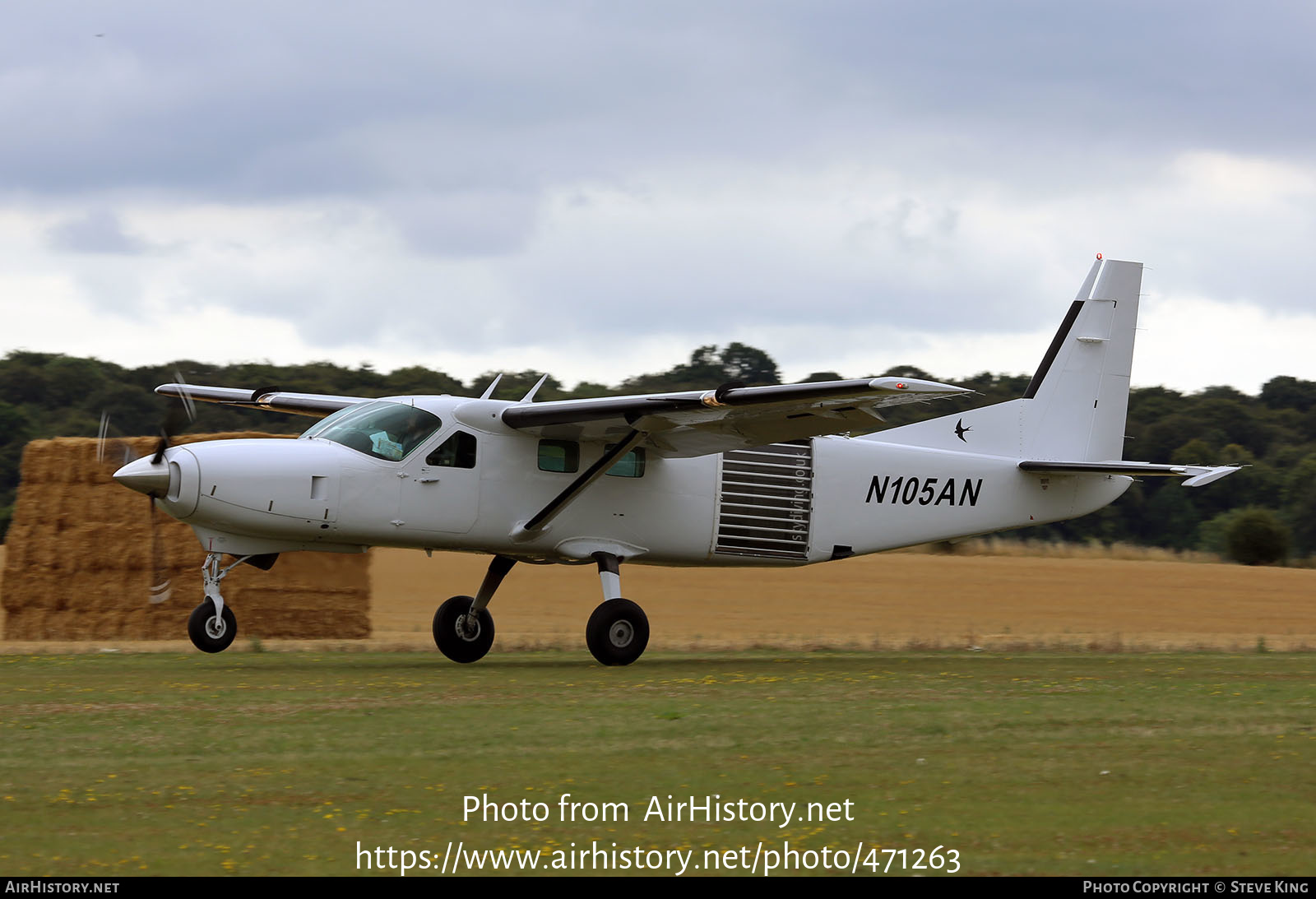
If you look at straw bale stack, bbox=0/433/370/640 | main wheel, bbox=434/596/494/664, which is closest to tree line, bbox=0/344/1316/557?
straw bale stack, bbox=0/433/370/640

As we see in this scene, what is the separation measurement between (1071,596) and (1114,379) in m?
13.8

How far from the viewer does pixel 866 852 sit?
6.65 m

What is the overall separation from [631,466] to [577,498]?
832 mm

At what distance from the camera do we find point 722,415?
15.3 meters

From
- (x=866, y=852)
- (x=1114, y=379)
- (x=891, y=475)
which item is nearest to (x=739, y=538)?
(x=891, y=475)

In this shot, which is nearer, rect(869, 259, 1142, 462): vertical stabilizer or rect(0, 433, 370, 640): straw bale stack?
A: rect(869, 259, 1142, 462): vertical stabilizer

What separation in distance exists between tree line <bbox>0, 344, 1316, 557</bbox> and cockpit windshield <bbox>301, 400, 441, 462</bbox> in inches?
724

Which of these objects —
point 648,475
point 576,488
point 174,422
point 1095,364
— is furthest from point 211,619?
point 1095,364

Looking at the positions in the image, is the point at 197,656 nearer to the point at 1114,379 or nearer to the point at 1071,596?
the point at 1114,379

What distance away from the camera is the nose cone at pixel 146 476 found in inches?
565

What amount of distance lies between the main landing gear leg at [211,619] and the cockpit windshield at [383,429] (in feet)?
5.54

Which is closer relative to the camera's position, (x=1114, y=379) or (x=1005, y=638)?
(x=1114, y=379)

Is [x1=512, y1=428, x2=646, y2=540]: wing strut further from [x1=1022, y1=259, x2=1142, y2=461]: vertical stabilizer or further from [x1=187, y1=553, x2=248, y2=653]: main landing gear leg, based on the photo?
[x1=1022, y1=259, x2=1142, y2=461]: vertical stabilizer

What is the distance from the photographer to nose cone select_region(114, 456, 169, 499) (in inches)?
565
